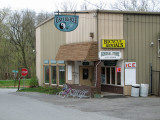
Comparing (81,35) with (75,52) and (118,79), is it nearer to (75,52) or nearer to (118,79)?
(75,52)

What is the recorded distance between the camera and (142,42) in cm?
2147

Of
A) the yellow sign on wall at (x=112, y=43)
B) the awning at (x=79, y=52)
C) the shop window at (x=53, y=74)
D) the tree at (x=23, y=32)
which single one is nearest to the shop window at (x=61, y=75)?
the shop window at (x=53, y=74)

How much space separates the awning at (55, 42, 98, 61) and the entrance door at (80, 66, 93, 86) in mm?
1834

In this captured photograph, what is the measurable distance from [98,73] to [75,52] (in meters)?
2.61

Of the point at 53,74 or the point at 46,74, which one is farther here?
the point at 46,74

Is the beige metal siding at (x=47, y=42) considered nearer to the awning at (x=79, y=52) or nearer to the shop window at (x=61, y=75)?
the awning at (x=79, y=52)

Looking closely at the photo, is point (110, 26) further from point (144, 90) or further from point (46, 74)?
point (46, 74)

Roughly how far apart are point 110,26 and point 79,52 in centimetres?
297

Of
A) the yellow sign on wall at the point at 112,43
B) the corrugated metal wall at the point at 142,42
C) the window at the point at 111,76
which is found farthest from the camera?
the window at the point at 111,76

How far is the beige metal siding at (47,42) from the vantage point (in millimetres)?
25734

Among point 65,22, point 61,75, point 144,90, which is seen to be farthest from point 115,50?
point 61,75

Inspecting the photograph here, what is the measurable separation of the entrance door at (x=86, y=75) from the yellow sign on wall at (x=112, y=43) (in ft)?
11.9

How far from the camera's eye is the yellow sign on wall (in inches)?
805

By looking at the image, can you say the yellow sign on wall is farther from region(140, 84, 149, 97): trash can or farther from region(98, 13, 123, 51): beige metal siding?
region(140, 84, 149, 97): trash can
